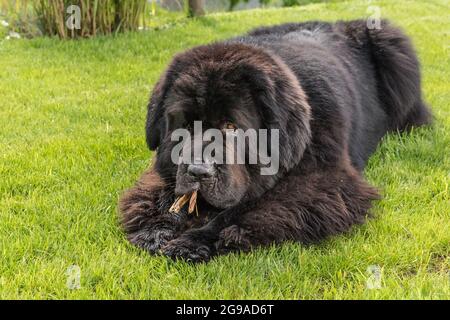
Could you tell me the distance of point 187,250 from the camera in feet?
9.36

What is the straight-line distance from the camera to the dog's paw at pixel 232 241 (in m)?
2.89

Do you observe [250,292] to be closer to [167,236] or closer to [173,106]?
[167,236]

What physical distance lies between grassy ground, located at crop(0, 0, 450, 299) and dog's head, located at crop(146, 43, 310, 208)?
1.32 ft

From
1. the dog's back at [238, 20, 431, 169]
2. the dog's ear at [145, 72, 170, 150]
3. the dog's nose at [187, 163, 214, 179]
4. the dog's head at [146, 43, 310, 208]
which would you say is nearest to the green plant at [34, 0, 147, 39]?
the dog's back at [238, 20, 431, 169]

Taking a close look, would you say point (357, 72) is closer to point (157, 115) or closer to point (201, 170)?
point (157, 115)

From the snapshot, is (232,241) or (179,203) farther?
(179,203)

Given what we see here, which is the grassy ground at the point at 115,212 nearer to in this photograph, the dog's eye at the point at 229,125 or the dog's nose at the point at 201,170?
the dog's nose at the point at 201,170

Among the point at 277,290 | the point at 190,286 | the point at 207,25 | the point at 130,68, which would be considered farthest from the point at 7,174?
the point at 207,25

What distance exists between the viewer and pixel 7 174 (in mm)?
3961

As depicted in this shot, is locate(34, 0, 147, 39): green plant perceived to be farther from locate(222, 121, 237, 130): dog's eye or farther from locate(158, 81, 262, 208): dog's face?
locate(222, 121, 237, 130): dog's eye

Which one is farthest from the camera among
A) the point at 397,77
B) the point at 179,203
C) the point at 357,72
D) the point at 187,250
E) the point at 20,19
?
the point at 20,19

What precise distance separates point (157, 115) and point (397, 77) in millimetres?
2302

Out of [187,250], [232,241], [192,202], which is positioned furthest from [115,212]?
[232,241]

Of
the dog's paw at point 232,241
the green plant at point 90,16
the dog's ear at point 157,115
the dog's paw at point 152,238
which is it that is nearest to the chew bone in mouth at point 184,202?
the dog's paw at point 152,238
